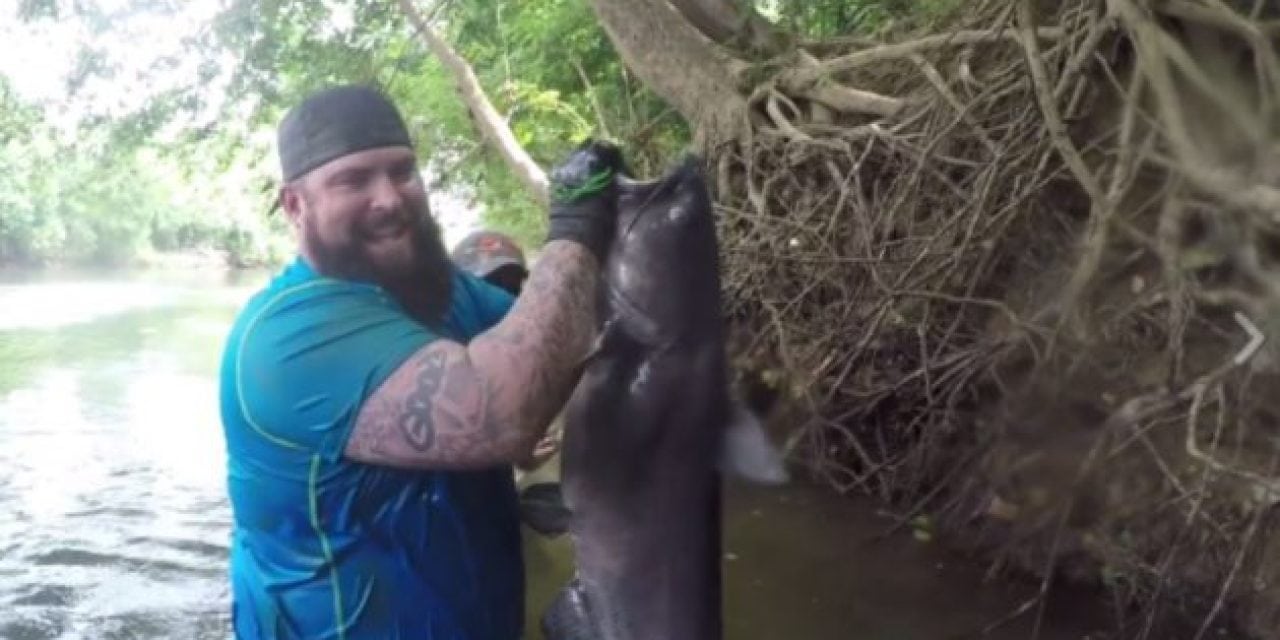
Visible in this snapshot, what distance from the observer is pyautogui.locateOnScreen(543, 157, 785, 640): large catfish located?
2.18 metres

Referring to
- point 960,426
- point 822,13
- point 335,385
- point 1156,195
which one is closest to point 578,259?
point 335,385

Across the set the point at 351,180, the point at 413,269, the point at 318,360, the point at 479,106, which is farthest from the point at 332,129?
the point at 479,106

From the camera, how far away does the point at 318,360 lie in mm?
1846

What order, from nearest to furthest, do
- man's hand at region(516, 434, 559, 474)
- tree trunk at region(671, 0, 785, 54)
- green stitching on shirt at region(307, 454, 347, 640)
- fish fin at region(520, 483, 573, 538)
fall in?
1. green stitching on shirt at region(307, 454, 347, 640)
2. fish fin at region(520, 483, 573, 538)
3. man's hand at region(516, 434, 559, 474)
4. tree trunk at region(671, 0, 785, 54)

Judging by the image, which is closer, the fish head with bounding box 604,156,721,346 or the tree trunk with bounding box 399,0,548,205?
the fish head with bounding box 604,156,721,346

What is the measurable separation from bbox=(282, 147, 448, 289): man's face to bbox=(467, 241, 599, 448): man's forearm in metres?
0.23

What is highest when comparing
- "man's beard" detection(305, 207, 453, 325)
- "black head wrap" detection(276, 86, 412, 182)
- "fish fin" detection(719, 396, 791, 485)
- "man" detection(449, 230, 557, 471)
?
"black head wrap" detection(276, 86, 412, 182)

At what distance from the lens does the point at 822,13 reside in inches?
319

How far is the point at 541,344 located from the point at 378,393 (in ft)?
0.81

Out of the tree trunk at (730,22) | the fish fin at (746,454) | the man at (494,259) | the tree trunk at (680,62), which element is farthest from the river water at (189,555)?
the fish fin at (746,454)

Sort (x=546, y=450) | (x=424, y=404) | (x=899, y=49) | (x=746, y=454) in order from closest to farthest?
(x=424, y=404) < (x=746, y=454) < (x=546, y=450) < (x=899, y=49)

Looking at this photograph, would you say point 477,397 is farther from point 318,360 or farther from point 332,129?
point 332,129

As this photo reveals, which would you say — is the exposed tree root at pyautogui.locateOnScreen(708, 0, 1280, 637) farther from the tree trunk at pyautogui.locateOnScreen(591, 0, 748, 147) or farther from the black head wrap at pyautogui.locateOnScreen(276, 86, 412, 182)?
the black head wrap at pyautogui.locateOnScreen(276, 86, 412, 182)

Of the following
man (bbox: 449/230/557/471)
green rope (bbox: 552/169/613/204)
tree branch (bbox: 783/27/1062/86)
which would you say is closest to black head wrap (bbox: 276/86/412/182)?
green rope (bbox: 552/169/613/204)
